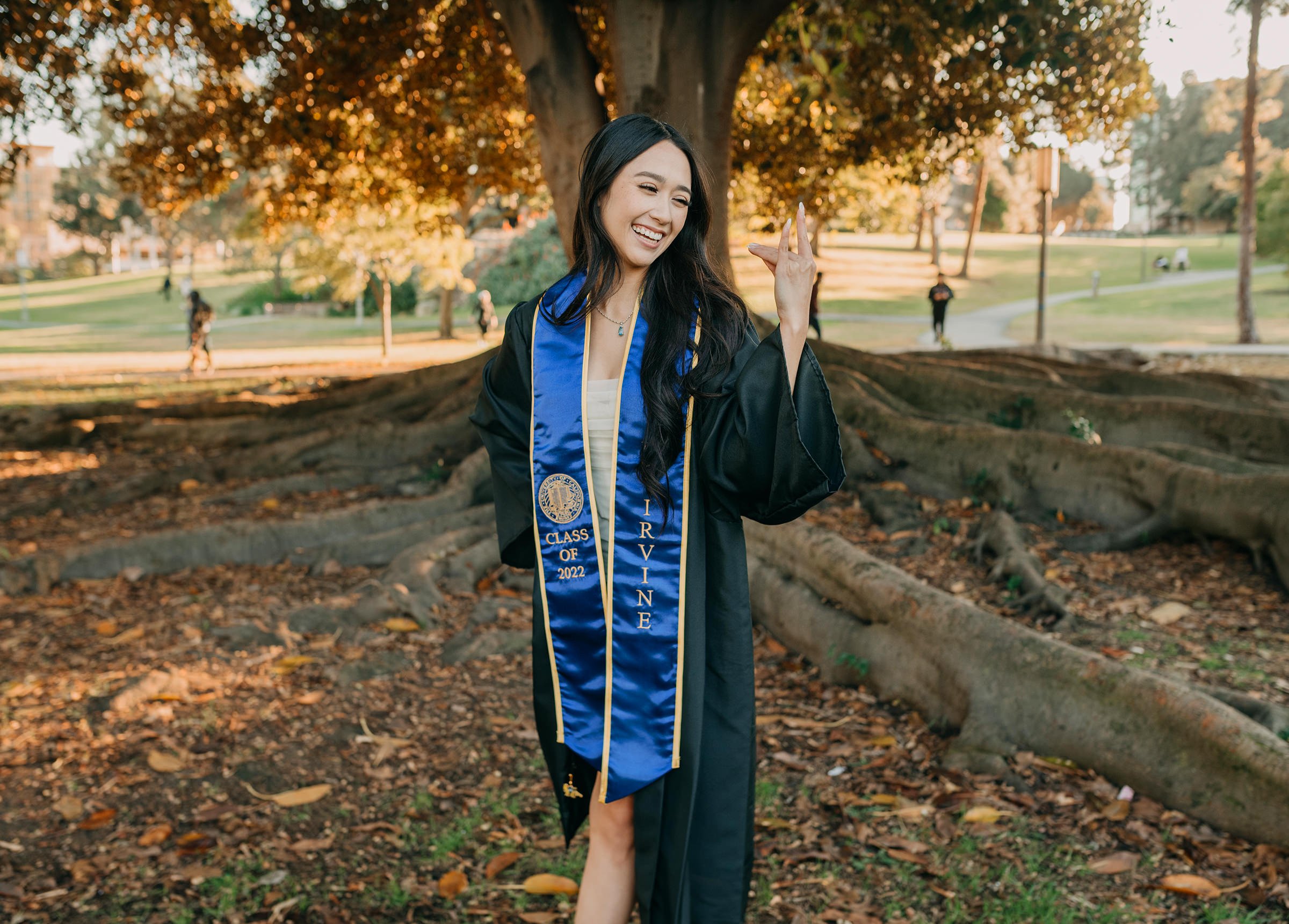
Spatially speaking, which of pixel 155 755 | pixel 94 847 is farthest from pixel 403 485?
pixel 94 847

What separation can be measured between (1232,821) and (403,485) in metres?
6.20

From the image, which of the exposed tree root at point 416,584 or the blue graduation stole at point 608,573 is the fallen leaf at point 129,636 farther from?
the blue graduation stole at point 608,573

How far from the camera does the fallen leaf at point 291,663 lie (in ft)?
15.7

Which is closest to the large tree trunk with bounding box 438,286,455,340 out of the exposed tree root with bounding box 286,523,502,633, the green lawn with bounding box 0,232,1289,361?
the green lawn with bounding box 0,232,1289,361

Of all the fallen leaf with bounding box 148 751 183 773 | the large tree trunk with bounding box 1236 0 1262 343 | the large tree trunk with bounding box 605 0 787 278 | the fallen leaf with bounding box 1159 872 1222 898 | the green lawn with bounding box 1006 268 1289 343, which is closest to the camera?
the fallen leaf with bounding box 1159 872 1222 898

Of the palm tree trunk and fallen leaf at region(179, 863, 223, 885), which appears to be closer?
fallen leaf at region(179, 863, 223, 885)

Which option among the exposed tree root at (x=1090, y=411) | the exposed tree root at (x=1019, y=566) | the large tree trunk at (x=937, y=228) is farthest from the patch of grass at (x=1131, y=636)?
the large tree trunk at (x=937, y=228)

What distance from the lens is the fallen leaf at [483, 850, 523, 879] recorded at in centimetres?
320

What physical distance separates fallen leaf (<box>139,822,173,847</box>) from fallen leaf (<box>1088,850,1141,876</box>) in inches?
115

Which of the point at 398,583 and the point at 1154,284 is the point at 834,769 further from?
the point at 1154,284

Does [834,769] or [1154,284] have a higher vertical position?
[1154,284]

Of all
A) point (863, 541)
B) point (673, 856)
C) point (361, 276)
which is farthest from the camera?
point (361, 276)

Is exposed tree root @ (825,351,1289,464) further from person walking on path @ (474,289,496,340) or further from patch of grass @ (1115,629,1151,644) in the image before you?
person walking on path @ (474,289,496,340)

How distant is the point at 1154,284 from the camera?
4256cm
